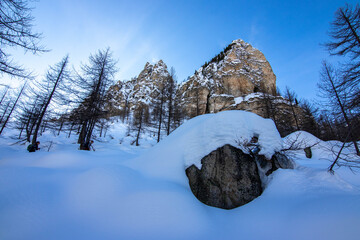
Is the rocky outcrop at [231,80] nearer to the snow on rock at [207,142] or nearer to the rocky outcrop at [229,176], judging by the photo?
the snow on rock at [207,142]

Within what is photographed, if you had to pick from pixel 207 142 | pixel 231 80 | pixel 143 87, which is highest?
pixel 143 87

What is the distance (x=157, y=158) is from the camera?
159 inches

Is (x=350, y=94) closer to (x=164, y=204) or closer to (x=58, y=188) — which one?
(x=164, y=204)

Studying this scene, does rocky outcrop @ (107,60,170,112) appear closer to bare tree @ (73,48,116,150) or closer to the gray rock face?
bare tree @ (73,48,116,150)

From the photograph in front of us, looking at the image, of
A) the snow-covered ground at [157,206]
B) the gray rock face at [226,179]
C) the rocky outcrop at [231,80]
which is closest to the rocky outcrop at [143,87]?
the rocky outcrop at [231,80]

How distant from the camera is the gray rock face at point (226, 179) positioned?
2.99m

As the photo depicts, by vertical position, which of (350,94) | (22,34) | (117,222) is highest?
(22,34)

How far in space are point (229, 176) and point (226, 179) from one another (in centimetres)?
11

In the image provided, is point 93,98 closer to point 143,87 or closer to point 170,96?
point 170,96

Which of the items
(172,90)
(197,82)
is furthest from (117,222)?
(197,82)

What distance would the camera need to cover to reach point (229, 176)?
3.17 m

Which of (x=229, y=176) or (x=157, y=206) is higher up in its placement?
(x=229, y=176)

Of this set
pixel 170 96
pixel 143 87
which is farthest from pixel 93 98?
pixel 143 87

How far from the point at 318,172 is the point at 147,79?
57.3 meters
